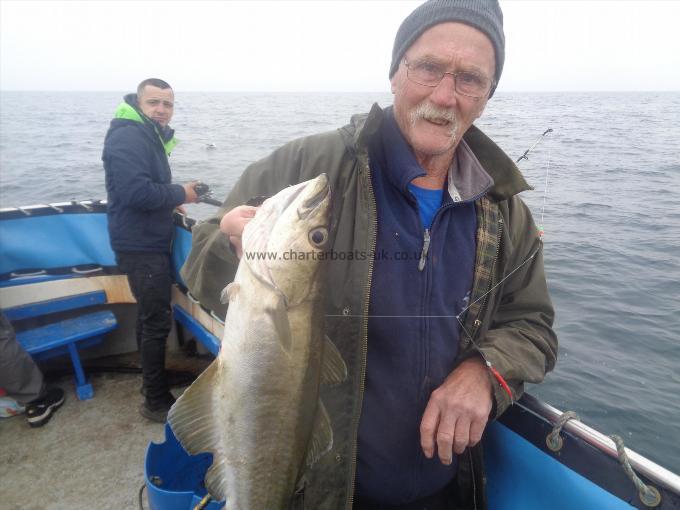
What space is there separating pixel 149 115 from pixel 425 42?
3437 millimetres

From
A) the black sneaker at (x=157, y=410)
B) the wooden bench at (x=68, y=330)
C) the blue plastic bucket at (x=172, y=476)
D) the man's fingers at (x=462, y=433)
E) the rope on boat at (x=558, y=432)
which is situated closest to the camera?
the man's fingers at (x=462, y=433)

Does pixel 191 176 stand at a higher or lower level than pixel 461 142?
lower

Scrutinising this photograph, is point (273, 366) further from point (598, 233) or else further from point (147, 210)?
point (598, 233)

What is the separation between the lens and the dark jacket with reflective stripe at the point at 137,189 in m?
4.22

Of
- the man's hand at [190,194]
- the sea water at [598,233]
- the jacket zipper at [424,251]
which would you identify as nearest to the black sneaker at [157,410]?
the man's hand at [190,194]

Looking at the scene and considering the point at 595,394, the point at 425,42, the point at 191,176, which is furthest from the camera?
the point at 191,176

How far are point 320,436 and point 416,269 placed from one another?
0.84 meters

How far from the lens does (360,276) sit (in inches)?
78.5

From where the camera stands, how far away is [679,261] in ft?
29.9

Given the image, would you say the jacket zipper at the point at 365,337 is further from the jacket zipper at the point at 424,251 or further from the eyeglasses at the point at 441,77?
the eyeglasses at the point at 441,77

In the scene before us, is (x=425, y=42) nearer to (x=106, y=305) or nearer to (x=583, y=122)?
(x=106, y=305)

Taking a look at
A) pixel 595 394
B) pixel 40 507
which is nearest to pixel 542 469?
pixel 40 507

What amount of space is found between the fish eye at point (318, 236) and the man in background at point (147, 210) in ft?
9.51

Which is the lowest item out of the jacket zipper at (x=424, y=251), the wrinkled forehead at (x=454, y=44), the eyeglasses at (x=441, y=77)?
the jacket zipper at (x=424, y=251)
